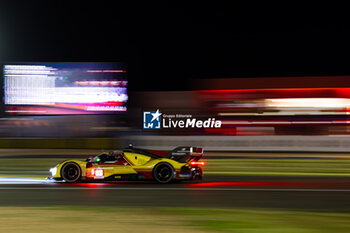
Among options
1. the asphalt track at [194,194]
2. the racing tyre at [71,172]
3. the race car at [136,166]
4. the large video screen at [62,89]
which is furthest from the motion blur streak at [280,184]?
the large video screen at [62,89]

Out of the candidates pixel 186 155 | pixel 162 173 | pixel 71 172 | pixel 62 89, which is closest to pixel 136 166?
pixel 162 173

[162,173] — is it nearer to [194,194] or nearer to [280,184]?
[194,194]

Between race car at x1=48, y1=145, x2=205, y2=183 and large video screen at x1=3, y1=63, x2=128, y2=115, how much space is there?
25.5 m

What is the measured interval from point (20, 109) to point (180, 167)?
27705 mm

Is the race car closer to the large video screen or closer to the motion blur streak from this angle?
the motion blur streak

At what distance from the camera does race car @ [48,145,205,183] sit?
1234 centimetres

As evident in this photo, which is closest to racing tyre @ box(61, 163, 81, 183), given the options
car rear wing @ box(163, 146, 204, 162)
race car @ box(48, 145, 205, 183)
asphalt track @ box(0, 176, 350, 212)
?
race car @ box(48, 145, 205, 183)

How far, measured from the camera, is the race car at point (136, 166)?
12.3 m

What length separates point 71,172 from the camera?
12.5m

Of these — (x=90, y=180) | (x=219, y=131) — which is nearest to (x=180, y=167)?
(x=90, y=180)

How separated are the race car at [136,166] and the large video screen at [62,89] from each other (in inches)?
1004

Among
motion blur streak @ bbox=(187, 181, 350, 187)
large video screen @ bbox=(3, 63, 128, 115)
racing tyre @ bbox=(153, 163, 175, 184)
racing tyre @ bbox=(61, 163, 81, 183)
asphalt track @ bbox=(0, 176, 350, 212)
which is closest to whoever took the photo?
A: asphalt track @ bbox=(0, 176, 350, 212)

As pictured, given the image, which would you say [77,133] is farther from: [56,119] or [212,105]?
[212,105]

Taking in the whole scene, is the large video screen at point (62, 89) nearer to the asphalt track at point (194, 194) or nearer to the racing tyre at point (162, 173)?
the asphalt track at point (194, 194)
